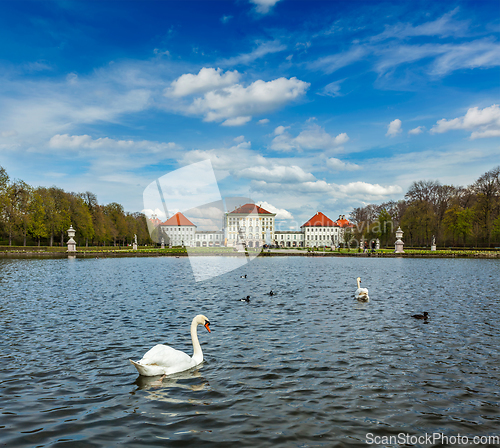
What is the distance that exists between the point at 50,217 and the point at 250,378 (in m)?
73.6

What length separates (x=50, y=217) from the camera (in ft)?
229

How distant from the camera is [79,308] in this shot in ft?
49.0

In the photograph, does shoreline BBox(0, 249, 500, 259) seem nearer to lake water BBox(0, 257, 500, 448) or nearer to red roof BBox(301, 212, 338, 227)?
lake water BBox(0, 257, 500, 448)

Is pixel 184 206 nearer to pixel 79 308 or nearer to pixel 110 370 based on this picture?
pixel 79 308

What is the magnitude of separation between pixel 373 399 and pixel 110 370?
543cm

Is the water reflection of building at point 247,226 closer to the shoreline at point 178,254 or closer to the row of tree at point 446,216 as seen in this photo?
the row of tree at point 446,216

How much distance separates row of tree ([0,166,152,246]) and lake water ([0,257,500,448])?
5776 centimetres

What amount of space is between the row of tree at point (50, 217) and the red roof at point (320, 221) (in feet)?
260

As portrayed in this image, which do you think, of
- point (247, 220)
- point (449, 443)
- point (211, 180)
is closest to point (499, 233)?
point (211, 180)

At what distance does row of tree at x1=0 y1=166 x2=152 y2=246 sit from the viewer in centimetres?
6295

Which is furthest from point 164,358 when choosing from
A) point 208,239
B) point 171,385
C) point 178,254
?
point 208,239

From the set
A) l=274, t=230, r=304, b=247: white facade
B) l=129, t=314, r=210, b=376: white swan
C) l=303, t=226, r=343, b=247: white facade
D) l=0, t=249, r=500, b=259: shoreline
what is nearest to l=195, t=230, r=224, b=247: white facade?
l=0, t=249, r=500, b=259: shoreline

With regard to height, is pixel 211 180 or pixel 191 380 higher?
pixel 211 180

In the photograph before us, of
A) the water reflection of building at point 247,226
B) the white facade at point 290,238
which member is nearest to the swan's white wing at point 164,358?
the water reflection of building at point 247,226
